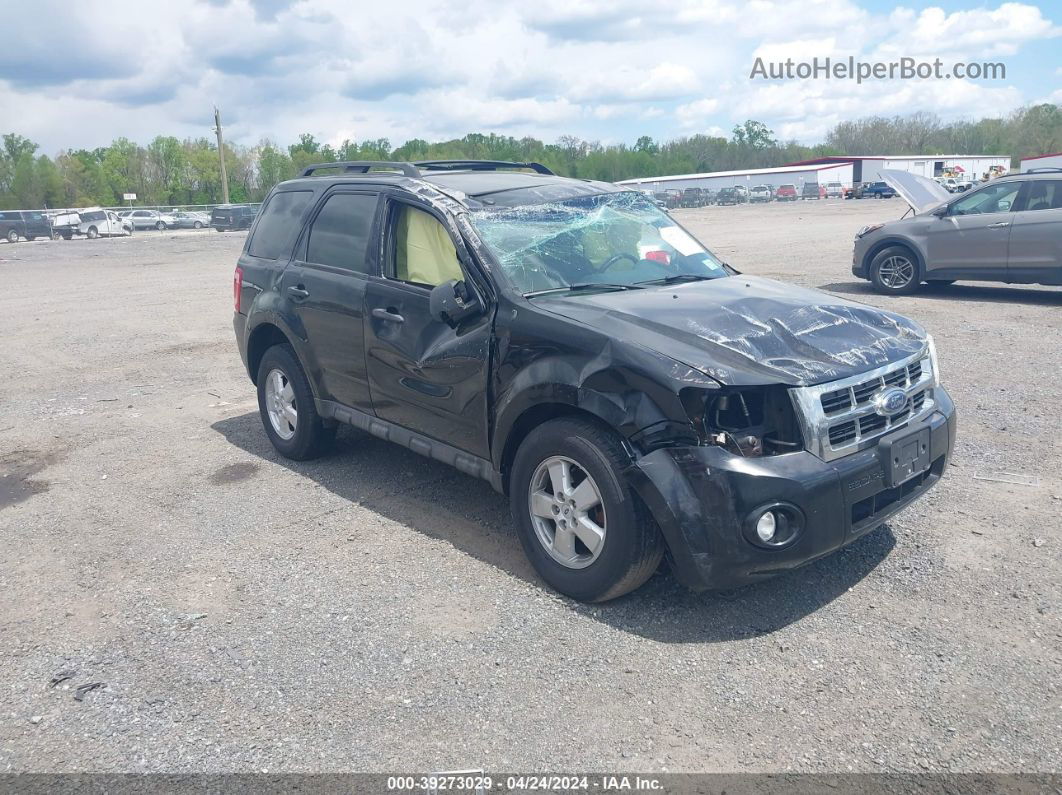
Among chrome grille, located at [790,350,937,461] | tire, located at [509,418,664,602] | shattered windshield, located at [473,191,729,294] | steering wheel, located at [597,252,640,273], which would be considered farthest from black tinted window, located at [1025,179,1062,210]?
tire, located at [509,418,664,602]

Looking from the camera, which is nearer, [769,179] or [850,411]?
[850,411]

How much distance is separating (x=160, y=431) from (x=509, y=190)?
12.9ft

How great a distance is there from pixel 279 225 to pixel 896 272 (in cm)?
948

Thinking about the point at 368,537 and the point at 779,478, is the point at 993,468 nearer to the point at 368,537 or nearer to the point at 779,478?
the point at 779,478

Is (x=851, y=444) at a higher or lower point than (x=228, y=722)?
higher

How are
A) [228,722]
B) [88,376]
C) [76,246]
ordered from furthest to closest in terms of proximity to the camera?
[76,246], [88,376], [228,722]

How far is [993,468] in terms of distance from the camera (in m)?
5.75

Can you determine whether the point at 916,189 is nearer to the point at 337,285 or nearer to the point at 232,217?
the point at 337,285

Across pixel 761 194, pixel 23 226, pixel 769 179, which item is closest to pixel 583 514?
pixel 23 226

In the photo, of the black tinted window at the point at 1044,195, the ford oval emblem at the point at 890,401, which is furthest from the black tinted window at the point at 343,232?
the black tinted window at the point at 1044,195

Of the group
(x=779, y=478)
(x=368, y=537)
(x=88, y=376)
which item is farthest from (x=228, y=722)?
(x=88, y=376)

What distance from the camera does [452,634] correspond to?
13.0 feet

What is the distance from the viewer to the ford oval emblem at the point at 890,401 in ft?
13.0

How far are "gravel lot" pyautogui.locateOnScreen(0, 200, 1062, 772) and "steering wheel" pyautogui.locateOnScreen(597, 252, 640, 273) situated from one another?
1.54 meters
